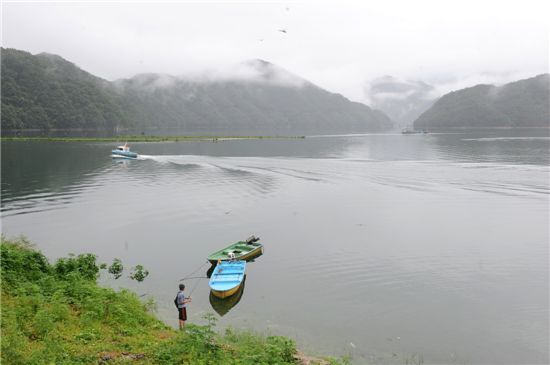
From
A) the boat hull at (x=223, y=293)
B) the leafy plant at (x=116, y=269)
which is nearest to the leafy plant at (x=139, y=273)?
the leafy plant at (x=116, y=269)

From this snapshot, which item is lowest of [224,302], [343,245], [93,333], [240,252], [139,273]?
[224,302]

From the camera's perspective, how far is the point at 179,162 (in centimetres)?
11469

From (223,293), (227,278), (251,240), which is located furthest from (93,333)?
(251,240)

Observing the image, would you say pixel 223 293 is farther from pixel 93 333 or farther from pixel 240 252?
pixel 93 333

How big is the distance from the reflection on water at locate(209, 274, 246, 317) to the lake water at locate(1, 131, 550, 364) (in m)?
0.41

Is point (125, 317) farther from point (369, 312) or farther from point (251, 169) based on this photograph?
point (251, 169)

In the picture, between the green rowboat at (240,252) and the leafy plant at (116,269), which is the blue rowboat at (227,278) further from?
the leafy plant at (116,269)

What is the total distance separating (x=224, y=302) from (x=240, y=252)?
8219 millimetres

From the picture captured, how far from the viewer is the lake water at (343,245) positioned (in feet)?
84.7

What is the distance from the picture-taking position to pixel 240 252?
37562 millimetres

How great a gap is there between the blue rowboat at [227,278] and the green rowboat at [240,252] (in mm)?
1217

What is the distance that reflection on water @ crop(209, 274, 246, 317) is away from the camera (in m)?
28.6

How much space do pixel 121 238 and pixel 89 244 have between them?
10.5 feet

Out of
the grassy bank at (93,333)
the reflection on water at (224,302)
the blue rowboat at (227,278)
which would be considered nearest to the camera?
the grassy bank at (93,333)
